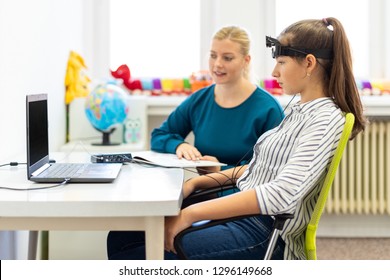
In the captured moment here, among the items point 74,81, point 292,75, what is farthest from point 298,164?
point 74,81

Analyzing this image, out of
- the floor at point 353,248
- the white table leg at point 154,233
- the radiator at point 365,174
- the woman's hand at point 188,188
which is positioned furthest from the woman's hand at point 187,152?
the radiator at point 365,174

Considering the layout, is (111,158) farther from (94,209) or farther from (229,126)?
(94,209)

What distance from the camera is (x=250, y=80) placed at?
246 centimetres

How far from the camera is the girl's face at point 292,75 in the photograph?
165 cm

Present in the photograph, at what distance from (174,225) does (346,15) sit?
2.77 m

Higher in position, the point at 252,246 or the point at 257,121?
the point at 257,121

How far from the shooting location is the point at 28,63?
8.02 ft

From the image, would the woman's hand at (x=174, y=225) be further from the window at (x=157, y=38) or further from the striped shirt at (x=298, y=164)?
the window at (x=157, y=38)

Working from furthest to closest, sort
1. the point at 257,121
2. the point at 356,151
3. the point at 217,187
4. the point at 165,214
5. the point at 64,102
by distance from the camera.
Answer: the point at 356,151
the point at 64,102
the point at 257,121
the point at 217,187
the point at 165,214

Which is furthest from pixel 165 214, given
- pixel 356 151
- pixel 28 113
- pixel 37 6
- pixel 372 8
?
pixel 372 8

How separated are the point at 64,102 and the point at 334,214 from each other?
1788 millimetres

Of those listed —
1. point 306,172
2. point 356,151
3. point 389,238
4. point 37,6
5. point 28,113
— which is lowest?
point 389,238

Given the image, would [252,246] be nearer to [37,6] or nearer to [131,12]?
[37,6]

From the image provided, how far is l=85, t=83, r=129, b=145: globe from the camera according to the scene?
121 inches
